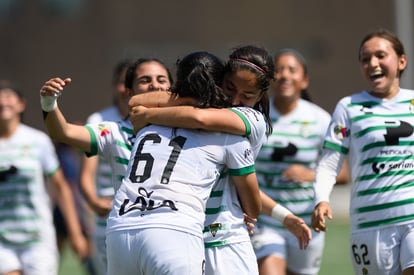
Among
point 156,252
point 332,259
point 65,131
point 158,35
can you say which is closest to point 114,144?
point 65,131

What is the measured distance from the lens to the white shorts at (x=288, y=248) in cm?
784

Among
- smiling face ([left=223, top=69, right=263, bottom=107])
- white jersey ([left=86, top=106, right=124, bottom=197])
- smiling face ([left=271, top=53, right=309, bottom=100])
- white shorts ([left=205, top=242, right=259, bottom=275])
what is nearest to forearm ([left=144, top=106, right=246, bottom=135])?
smiling face ([left=223, top=69, right=263, bottom=107])

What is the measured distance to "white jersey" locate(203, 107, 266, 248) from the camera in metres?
5.62

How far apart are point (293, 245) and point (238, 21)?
1924 cm

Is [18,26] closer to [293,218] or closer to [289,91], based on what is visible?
[289,91]

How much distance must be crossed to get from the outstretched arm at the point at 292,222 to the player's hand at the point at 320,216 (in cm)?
13

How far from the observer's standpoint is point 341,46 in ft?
87.4

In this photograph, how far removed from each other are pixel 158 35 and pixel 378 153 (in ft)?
68.7

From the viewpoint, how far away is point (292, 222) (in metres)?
6.07

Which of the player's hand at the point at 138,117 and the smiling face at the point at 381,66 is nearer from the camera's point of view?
the player's hand at the point at 138,117

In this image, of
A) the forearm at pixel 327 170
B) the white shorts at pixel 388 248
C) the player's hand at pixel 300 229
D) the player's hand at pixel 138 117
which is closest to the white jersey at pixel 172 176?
the player's hand at pixel 138 117

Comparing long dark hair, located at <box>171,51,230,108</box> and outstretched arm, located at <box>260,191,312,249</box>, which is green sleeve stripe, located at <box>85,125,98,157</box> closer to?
long dark hair, located at <box>171,51,230,108</box>

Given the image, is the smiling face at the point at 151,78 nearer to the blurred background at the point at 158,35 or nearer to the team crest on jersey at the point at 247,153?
the team crest on jersey at the point at 247,153

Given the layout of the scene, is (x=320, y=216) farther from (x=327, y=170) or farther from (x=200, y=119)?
(x=200, y=119)
